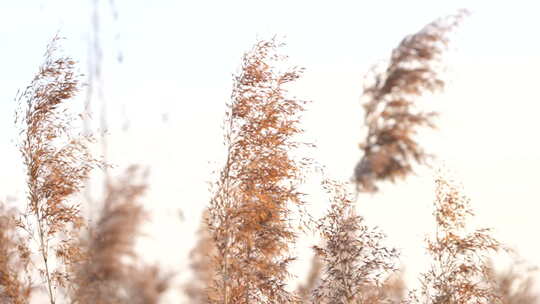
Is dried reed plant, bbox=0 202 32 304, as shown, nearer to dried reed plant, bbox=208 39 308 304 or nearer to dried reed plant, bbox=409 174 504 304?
dried reed plant, bbox=208 39 308 304

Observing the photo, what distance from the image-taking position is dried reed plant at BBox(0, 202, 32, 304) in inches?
445

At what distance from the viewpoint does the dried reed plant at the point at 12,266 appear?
11305 mm

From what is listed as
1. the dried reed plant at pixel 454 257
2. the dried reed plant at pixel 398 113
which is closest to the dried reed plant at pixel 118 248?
the dried reed plant at pixel 398 113

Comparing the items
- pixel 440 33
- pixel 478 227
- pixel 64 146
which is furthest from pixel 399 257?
pixel 440 33

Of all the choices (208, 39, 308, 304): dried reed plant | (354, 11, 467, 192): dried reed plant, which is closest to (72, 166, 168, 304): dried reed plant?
(354, 11, 467, 192): dried reed plant

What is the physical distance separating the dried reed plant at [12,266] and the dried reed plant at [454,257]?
795 cm

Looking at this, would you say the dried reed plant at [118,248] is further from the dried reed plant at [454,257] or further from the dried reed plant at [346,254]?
the dried reed plant at [454,257]

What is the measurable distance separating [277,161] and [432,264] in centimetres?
Answer: 591

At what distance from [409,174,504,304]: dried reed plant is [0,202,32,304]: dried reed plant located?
26.1 feet

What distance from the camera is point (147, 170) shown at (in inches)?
229

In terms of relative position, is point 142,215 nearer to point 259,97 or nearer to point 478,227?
point 259,97

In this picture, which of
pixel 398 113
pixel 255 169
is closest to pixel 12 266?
pixel 255 169

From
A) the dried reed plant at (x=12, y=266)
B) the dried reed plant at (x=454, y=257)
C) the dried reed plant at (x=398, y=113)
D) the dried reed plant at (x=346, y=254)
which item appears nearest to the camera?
the dried reed plant at (x=398, y=113)

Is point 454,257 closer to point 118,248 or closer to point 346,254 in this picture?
point 346,254
